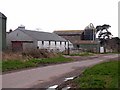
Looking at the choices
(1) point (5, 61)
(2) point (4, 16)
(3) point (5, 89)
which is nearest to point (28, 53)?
(1) point (5, 61)

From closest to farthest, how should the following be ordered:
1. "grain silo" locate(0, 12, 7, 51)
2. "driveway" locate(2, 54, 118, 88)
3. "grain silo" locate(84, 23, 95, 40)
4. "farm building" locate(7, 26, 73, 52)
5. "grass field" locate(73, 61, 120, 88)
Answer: "grass field" locate(73, 61, 120, 88) → "driveway" locate(2, 54, 118, 88) → "grain silo" locate(0, 12, 7, 51) → "farm building" locate(7, 26, 73, 52) → "grain silo" locate(84, 23, 95, 40)

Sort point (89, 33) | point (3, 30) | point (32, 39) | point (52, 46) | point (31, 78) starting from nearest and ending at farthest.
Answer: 1. point (31, 78)
2. point (3, 30)
3. point (32, 39)
4. point (52, 46)
5. point (89, 33)

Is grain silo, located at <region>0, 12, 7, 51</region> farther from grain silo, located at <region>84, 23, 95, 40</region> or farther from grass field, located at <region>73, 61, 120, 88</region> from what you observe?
grain silo, located at <region>84, 23, 95, 40</region>

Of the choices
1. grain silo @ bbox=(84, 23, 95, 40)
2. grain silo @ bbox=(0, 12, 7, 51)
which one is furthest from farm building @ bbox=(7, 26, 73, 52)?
grain silo @ bbox=(84, 23, 95, 40)

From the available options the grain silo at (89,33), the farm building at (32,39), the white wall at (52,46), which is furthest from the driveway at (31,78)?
the grain silo at (89,33)

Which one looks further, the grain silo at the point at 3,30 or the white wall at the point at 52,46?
the white wall at the point at 52,46

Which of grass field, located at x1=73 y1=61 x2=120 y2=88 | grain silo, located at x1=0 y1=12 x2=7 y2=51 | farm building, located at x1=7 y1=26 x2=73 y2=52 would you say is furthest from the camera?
farm building, located at x1=7 y1=26 x2=73 y2=52

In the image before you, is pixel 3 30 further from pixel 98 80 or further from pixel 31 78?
pixel 98 80

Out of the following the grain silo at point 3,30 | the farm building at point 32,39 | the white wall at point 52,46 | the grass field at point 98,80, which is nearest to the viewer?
the grass field at point 98,80

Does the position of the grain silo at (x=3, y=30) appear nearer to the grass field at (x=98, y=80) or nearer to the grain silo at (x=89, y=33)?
the grass field at (x=98, y=80)

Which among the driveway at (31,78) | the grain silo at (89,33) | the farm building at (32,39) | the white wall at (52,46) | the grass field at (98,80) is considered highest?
the grain silo at (89,33)

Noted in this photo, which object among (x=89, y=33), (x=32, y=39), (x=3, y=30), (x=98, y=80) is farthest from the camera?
(x=89, y=33)

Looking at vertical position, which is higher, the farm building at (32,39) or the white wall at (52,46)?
the farm building at (32,39)

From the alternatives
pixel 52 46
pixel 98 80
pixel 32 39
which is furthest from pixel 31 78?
pixel 52 46
